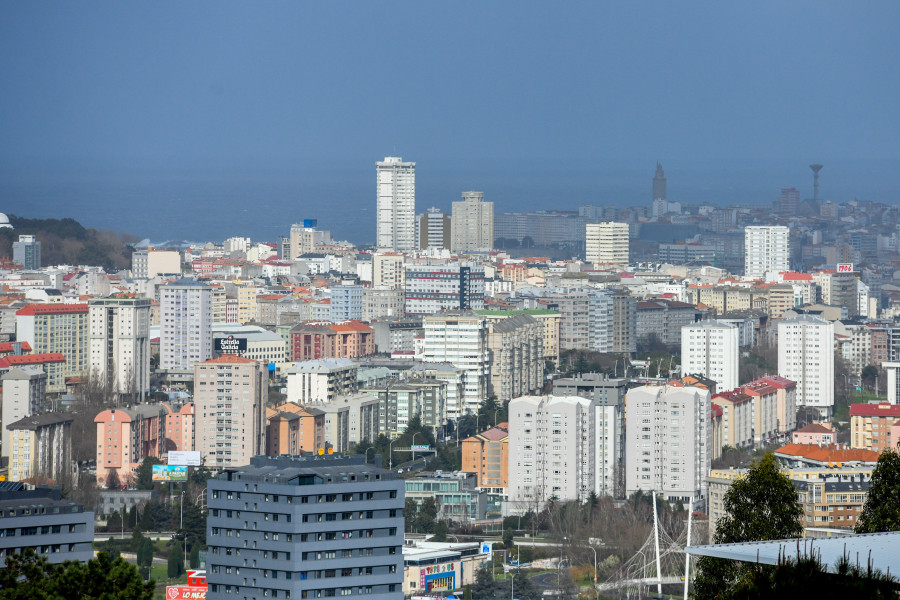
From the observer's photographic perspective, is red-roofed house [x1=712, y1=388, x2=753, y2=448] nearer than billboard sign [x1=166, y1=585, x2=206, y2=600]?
No

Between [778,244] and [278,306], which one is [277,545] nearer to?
[278,306]

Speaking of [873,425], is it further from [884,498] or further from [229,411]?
[884,498]

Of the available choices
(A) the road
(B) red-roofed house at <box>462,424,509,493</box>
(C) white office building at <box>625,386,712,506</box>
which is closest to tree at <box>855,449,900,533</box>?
(A) the road

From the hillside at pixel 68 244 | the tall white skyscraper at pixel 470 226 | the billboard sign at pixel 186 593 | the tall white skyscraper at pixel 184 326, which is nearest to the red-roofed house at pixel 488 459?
the billboard sign at pixel 186 593

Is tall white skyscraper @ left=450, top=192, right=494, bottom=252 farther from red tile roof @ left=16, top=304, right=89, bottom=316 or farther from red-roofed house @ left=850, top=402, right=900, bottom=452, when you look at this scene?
red-roofed house @ left=850, top=402, right=900, bottom=452

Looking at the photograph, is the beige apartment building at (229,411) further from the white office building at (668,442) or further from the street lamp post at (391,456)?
the white office building at (668,442)

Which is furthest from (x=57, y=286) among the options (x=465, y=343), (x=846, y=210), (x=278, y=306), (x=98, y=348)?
(x=846, y=210)
